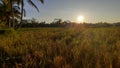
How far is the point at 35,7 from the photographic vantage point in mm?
27578

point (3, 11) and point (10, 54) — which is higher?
point (3, 11)

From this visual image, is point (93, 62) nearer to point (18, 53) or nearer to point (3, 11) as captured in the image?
point (18, 53)

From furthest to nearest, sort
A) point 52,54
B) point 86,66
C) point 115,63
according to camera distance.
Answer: point 52,54 < point 115,63 < point 86,66

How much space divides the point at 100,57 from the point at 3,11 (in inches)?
1217

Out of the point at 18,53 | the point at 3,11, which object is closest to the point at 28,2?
the point at 3,11

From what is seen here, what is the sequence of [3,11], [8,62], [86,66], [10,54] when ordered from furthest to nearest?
[3,11], [10,54], [8,62], [86,66]

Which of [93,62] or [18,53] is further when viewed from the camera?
[18,53]

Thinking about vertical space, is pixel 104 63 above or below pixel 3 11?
below

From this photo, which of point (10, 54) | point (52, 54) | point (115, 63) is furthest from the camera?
point (10, 54)

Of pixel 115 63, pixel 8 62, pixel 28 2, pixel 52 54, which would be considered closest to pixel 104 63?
pixel 115 63

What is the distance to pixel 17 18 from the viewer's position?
4256 cm

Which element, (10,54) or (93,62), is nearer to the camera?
(93,62)

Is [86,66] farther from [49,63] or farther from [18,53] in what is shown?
[18,53]

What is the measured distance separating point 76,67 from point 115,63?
1.06 m
